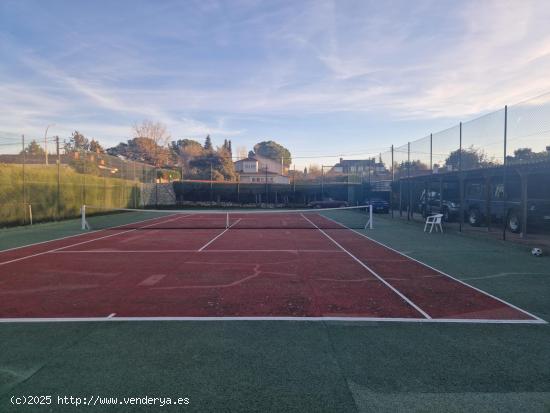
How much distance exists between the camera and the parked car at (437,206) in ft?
70.1

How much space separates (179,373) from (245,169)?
97330 millimetres

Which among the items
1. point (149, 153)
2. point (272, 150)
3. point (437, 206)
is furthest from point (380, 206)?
point (272, 150)

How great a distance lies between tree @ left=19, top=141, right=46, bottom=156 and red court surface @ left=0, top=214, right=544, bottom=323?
9.77 m

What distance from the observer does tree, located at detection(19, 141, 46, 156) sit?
67.9ft

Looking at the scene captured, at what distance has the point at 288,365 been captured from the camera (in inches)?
168

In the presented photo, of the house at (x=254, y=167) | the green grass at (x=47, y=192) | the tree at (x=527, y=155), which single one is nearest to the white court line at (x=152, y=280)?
the tree at (x=527, y=155)

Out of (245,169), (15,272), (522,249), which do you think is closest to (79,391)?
(15,272)

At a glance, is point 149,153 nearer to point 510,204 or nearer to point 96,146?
point 96,146

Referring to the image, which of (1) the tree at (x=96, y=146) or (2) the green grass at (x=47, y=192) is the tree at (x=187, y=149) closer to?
(1) the tree at (x=96, y=146)

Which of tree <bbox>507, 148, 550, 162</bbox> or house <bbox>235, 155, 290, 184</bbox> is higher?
house <bbox>235, 155, 290, 184</bbox>

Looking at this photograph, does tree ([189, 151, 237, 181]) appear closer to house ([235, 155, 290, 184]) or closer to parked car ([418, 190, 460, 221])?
house ([235, 155, 290, 184])

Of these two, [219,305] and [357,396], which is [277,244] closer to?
[219,305]

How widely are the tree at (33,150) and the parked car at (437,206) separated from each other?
73.4 ft

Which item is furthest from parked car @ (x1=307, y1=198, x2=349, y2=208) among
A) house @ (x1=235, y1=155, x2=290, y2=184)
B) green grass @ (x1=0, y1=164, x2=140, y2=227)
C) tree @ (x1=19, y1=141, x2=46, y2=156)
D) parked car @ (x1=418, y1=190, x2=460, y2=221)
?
house @ (x1=235, y1=155, x2=290, y2=184)
